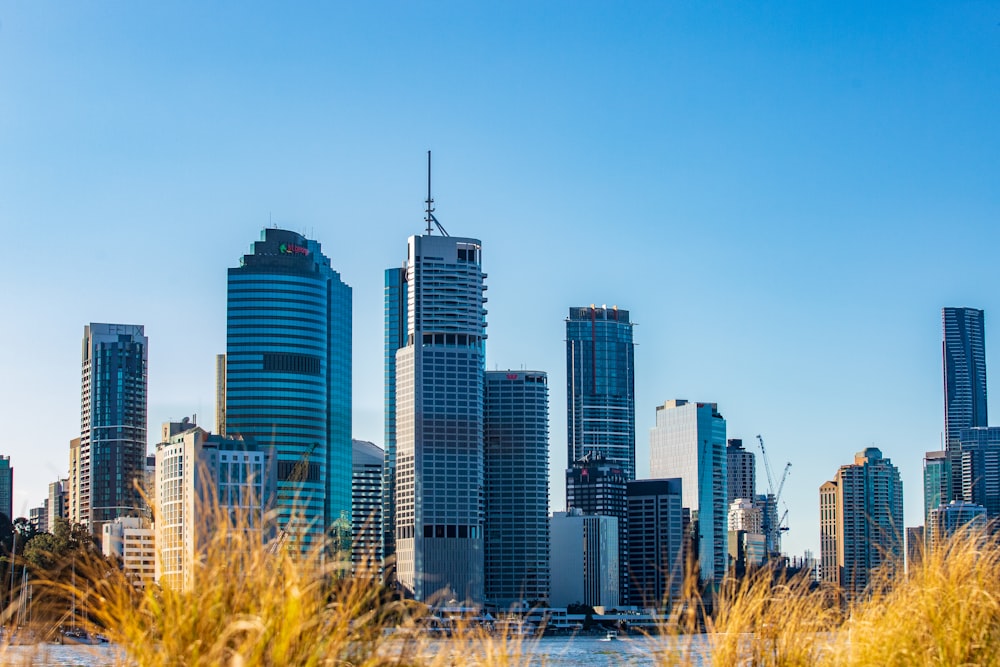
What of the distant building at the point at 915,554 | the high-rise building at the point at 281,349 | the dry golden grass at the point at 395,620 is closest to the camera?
the dry golden grass at the point at 395,620

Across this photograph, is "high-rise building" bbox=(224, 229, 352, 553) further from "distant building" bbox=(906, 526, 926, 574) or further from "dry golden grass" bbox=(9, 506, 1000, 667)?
"dry golden grass" bbox=(9, 506, 1000, 667)

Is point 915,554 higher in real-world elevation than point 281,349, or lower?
lower

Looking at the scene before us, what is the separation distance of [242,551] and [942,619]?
5996 millimetres

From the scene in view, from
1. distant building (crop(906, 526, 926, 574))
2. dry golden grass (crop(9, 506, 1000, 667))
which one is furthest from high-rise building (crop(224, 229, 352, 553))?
dry golden grass (crop(9, 506, 1000, 667))

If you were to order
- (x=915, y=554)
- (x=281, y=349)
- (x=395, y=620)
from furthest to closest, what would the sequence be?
(x=281, y=349)
(x=915, y=554)
(x=395, y=620)

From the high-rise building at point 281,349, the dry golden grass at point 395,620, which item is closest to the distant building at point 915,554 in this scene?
the dry golden grass at point 395,620

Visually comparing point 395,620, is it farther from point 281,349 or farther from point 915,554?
point 281,349

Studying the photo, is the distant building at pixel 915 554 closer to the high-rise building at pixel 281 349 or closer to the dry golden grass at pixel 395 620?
the dry golden grass at pixel 395 620

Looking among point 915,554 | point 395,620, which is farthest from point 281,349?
point 395,620

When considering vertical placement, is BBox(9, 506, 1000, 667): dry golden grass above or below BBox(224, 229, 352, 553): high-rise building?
below

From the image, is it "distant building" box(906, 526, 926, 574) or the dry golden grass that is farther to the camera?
"distant building" box(906, 526, 926, 574)

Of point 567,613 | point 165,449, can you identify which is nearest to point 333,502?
point 567,613

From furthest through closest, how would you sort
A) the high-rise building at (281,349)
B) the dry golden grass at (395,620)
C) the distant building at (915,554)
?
1. the high-rise building at (281,349)
2. the distant building at (915,554)
3. the dry golden grass at (395,620)

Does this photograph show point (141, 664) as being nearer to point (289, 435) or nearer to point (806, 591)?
point (806, 591)
